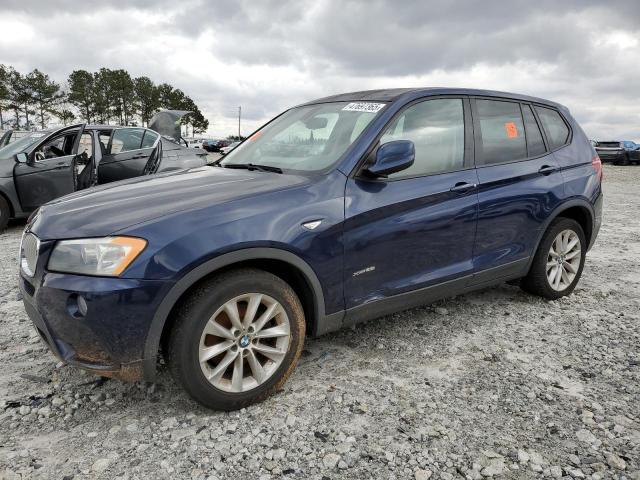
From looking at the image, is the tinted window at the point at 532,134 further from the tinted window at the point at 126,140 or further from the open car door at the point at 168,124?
the open car door at the point at 168,124

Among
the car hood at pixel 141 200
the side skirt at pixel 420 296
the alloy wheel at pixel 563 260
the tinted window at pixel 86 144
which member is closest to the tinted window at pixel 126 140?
the tinted window at pixel 86 144

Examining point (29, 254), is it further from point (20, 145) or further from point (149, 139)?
point (149, 139)

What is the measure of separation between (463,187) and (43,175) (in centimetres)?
610

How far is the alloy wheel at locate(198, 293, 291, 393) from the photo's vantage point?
237 cm

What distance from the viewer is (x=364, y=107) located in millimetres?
3160

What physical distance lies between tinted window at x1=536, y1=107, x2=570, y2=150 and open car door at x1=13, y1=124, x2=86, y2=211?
6.14 metres

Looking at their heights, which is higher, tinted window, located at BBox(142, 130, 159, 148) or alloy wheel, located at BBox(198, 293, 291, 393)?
tinted window, located at BBox(142, 130, 159, 148)

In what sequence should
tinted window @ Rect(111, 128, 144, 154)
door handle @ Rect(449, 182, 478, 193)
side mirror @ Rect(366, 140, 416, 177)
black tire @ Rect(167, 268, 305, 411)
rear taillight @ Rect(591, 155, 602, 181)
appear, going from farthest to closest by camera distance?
tinted window @ Rect(111, 128, 144, 154) → rear taillight @ Rect(591, 155, 602, 181) → door handle @ Rect(449, 182, 478, 193) → side mirror @ Rect(366, 140, 416, 177) → black tire @ Rect(167, 268, 305, 411)

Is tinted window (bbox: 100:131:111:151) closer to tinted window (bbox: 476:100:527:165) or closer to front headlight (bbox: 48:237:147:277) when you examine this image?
front headlight (bbox: 48:237:147:277)

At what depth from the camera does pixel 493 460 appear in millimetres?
2172

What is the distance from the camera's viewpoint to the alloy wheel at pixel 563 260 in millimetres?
4012

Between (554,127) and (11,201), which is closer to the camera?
(554,127)

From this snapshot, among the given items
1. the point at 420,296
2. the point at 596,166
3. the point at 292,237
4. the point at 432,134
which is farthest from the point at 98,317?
the point at 596,166

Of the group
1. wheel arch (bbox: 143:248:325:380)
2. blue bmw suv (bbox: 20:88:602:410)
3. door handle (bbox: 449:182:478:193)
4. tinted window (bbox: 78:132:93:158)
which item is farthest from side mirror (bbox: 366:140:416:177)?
tinted window (bbox: 78:132:93:158)
